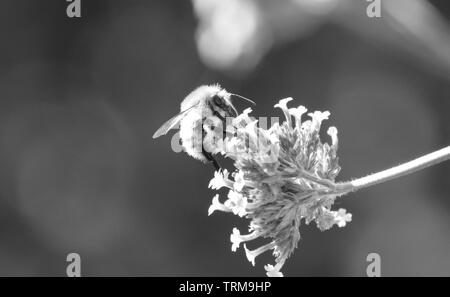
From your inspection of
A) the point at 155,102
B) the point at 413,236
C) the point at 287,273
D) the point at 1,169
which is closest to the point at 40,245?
the point at 1,169

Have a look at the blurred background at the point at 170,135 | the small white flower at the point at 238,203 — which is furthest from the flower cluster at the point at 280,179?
the blurred background at the point at 170,135

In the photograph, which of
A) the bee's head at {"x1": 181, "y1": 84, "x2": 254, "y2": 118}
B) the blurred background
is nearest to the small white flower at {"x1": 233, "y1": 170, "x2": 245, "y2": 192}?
the bee's head at {"x1": 181, "y1": 84, "x2": 254, "y2": 118}

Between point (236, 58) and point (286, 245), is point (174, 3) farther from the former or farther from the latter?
point (286, 245)

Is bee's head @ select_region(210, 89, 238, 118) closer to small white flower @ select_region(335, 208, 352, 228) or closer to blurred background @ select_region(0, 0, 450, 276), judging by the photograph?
small white flower @ select_region(335, 208, 352, 228)

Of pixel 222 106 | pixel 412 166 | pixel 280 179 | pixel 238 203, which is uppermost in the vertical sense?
pixel 222 106

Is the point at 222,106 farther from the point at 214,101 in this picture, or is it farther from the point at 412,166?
the point at 412,166

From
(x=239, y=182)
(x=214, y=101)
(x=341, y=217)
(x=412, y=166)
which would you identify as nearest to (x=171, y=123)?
(x=214, y=101)
